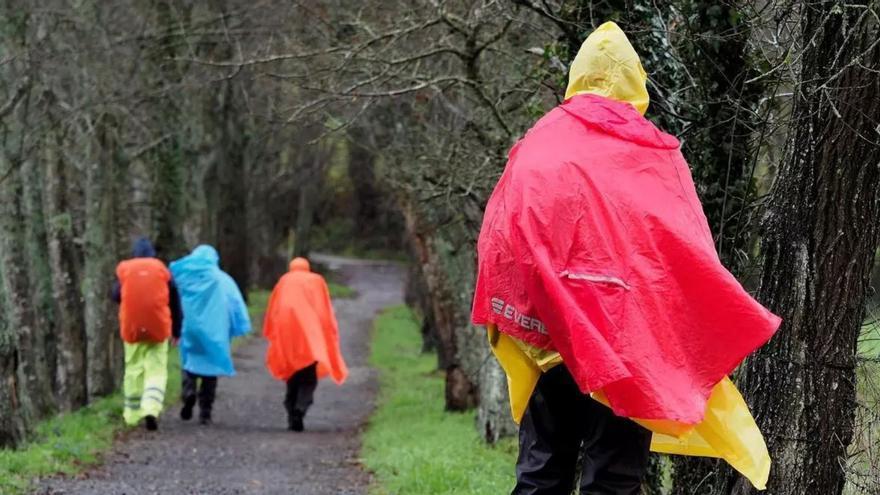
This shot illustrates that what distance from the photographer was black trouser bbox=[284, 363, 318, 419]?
14930 millimetres

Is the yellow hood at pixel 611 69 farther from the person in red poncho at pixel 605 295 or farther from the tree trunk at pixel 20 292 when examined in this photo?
the tree trunk at pixel 20 292

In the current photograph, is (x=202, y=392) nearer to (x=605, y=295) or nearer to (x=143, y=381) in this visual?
(x=143, y=381)

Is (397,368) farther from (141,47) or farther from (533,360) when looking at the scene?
(533,360)

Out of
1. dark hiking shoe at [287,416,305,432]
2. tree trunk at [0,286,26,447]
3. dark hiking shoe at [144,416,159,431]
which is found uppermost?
tree trunk at [0,286,26,447]

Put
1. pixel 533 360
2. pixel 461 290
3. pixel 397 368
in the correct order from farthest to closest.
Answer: pixel 397 368 → pixel 461 290 → pixel 533 360

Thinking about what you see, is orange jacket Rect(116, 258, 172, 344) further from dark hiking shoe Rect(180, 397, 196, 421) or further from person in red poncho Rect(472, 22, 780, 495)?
person in red poncho Rect(472, 22, 780, 495)

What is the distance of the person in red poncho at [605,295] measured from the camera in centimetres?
421

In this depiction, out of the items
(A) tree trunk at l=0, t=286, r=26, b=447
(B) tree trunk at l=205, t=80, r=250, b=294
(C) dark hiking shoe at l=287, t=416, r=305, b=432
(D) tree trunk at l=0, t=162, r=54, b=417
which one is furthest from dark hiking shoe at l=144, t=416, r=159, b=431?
(B) tree trunk at l=205, t=80, r=250, b=294

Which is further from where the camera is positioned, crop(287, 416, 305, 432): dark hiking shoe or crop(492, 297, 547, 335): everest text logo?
crop(287, 416, 305, 432): dark hiking shoe

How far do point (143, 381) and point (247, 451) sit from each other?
1.64 metres

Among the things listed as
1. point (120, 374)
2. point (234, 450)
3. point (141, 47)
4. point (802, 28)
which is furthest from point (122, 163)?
point (802, 28)

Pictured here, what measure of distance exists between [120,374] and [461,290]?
4982 millimetres

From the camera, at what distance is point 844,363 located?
4.79m

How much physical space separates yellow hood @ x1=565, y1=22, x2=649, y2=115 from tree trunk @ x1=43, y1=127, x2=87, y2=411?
11.4 m
